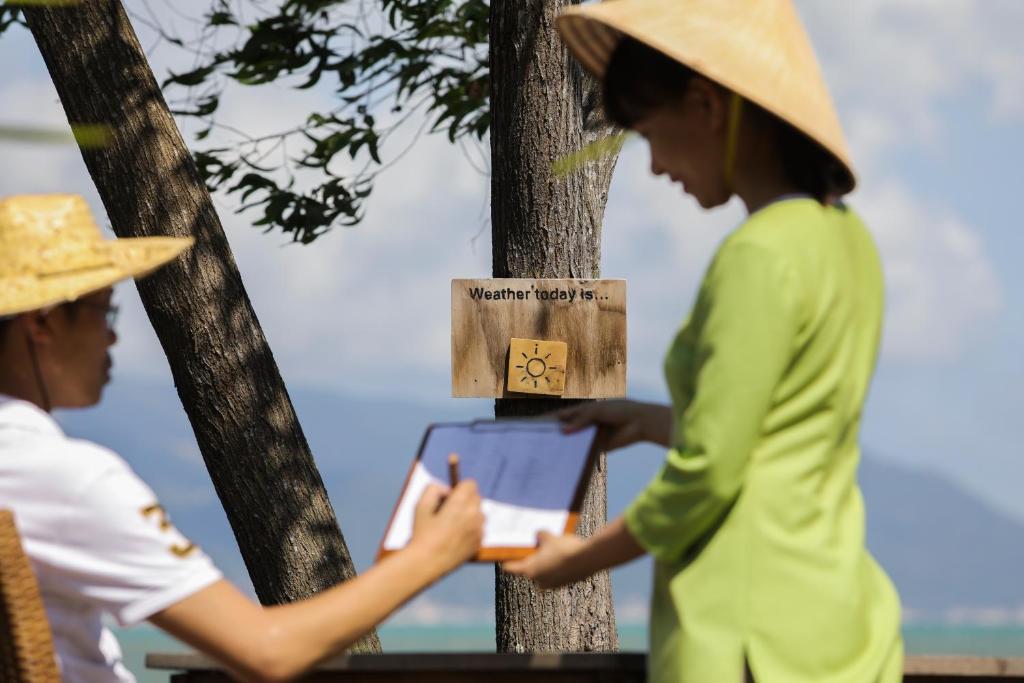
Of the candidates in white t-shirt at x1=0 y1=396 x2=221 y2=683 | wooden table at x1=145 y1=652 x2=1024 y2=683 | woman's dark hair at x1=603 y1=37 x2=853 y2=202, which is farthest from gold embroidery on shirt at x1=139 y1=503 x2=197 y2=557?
woman's dark hair at x1=603 y1=37 x2=853 y2=202

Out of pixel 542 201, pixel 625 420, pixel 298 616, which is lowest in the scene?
pixel 298 616

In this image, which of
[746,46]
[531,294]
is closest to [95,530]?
[746,46]

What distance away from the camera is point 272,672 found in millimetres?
2006

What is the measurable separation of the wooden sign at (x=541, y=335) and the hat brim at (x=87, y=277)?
108 inches

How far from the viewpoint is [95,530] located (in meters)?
1.98

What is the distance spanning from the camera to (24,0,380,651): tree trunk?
194 inches

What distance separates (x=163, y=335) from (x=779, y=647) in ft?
11.3

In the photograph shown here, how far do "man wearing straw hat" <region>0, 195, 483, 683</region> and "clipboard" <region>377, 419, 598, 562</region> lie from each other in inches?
2.6

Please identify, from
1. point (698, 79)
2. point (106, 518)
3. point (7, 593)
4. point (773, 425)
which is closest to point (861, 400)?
point (773, 425)

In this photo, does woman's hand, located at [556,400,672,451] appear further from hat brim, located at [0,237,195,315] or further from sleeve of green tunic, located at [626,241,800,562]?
hat brim, located at [0,237,195,315]

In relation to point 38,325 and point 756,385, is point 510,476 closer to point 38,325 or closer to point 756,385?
point 756,385

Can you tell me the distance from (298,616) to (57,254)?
0.69 meters

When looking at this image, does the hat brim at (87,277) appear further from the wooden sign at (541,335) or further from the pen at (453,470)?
the wooden sign at (541,335)

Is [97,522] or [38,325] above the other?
[38,325]
